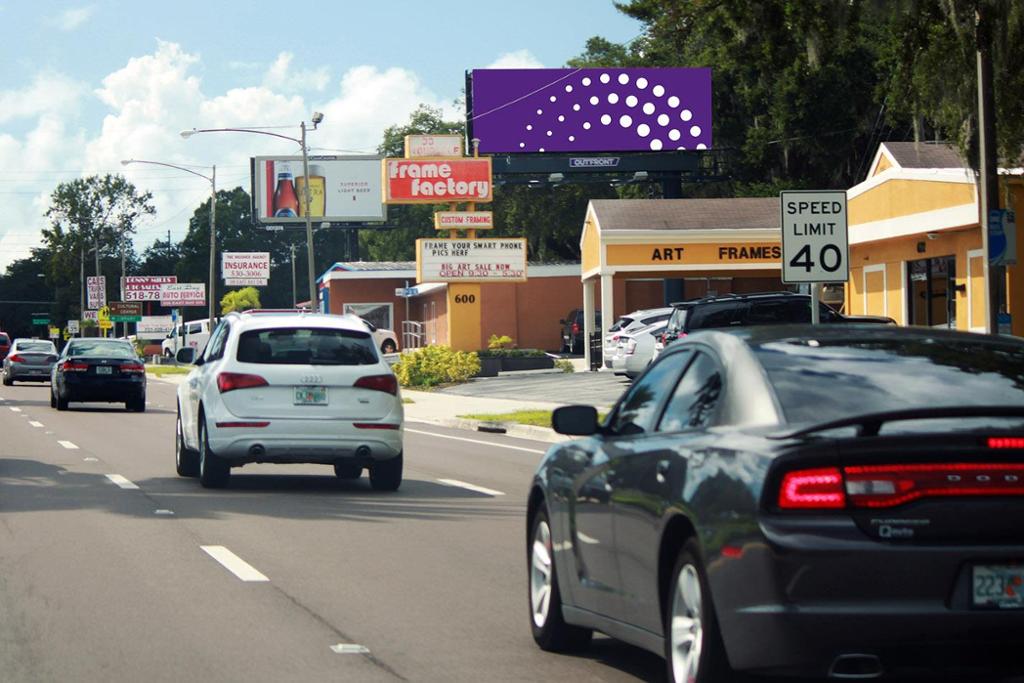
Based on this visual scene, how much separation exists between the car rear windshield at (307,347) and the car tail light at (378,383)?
252mm

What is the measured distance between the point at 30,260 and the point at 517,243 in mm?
118951

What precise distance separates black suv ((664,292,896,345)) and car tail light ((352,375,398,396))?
7922mm

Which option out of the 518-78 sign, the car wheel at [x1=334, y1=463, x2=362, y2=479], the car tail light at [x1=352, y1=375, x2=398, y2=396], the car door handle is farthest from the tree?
the car door handle

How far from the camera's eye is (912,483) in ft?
18.4

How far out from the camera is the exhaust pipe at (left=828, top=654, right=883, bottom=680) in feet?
18.4

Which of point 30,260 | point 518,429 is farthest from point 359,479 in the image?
point 30,260

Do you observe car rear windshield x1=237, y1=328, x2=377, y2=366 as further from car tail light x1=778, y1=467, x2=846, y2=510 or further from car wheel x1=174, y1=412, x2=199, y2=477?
car tail light x1=778, y1=467, x2=846, y2=510

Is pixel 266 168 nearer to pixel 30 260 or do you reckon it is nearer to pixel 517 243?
pixel 517 243

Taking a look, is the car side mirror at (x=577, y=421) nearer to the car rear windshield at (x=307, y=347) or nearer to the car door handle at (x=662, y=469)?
the car door handle at (x=662, y=469)

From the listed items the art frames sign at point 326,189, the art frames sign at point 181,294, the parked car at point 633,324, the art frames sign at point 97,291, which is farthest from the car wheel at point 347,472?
the art frames sign at point 181,294

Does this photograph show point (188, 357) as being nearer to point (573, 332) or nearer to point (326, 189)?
point (573, 332)

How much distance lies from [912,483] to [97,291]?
11542 centimetres

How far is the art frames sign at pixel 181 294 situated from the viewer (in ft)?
414

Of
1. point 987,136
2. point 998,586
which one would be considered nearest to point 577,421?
point 998,586
